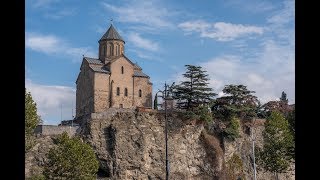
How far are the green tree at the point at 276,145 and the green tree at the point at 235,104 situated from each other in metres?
5.20

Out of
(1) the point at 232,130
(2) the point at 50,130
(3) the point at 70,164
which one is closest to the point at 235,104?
(1) the point at 232,130

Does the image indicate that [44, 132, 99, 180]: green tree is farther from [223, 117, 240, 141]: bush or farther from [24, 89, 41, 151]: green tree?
[223, 117, 240, 141]: bush

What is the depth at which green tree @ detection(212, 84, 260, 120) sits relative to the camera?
152 feet

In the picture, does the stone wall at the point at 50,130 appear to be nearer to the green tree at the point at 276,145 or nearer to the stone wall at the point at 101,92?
the stone wall at the point at 101,92

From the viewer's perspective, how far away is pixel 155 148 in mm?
40938

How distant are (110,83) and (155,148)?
12502 millimetres

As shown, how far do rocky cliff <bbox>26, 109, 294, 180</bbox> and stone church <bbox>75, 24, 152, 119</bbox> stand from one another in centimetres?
802

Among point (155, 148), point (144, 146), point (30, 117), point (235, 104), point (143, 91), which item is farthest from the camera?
point (143, 91)

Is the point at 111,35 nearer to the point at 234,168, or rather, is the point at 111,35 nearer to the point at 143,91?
the point at 143,91

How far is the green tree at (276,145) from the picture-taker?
3891 cm

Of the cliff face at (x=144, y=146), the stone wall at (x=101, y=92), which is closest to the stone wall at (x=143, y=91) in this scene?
the stone wall at (x=101, y=92)

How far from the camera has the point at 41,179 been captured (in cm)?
2973

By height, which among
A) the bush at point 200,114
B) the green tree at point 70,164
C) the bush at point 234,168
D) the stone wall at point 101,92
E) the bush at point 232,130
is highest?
the stone wall at point 101,92
